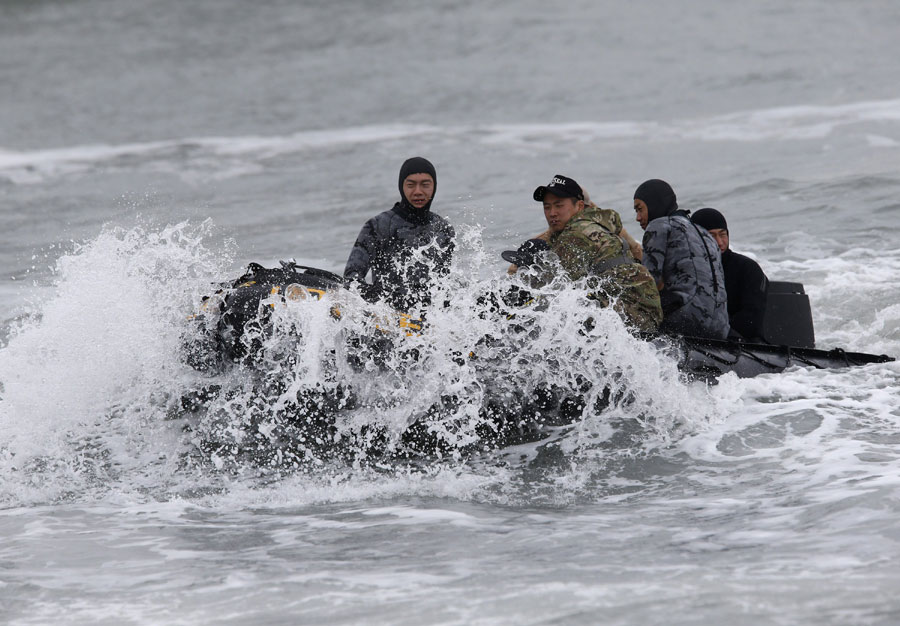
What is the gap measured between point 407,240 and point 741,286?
245cm

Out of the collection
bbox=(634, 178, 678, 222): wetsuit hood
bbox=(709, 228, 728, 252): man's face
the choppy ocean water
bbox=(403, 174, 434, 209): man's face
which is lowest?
the choppy ocean water

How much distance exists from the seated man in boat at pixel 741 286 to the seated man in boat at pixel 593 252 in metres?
1.24

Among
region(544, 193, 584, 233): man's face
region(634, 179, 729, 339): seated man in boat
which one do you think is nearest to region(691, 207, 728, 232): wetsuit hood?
region(634, 179, 729, 339): seated man in boat

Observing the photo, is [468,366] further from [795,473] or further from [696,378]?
[795,473]

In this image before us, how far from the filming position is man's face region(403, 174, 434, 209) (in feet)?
26.0

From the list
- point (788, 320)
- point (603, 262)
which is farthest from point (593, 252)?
point (788, 320)

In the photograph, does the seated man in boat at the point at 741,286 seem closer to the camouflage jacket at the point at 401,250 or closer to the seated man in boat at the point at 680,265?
the seated man in boat at the point at 680,265

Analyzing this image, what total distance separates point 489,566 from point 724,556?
0.98 m

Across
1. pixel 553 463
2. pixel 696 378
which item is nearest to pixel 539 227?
pixel 696 378

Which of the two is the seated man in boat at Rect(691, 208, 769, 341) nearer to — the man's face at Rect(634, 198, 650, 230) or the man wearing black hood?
the man's face at Rect(634, 198, 650, 230)

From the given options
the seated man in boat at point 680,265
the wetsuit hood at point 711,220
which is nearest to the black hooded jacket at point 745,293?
the wetsuit hood at point 711,220

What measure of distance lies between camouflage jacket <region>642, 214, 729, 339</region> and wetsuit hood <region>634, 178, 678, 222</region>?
0.24ft

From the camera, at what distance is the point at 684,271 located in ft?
24.0

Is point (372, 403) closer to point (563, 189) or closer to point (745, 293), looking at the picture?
point (563, 189)
